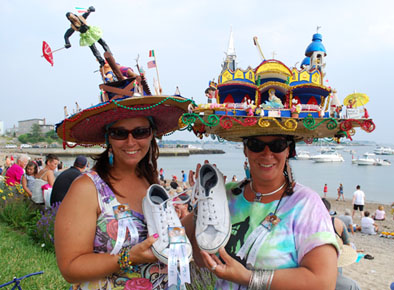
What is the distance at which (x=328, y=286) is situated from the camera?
1.57 metres

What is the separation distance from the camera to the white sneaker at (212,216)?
1750 millimetres

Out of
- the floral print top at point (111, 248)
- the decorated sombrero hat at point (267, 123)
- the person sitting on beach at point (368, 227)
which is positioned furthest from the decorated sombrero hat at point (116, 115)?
the person sitting on beach at point (368, 227)

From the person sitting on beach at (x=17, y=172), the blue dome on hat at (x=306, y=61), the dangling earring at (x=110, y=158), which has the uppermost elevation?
the blue dome on hat at (x=306, y=61)

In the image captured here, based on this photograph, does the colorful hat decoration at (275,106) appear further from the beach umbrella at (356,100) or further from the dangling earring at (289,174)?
the dangling earring at (289,174)

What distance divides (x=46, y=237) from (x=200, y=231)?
4.84 m

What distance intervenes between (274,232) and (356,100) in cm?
111

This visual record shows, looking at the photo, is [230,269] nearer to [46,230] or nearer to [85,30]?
[85,30]

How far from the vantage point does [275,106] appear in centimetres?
194

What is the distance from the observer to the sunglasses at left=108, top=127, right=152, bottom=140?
6.97 feet

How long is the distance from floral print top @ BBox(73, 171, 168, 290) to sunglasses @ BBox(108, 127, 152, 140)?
0.33 m

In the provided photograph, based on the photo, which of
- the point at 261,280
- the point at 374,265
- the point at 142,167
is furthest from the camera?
the point at 374,265

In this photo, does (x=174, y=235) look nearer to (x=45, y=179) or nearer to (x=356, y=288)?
(x=356, y=288)

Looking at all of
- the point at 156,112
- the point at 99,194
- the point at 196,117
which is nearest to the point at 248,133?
the point at 196,117

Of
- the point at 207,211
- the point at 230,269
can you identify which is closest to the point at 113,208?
the point at 207,211
